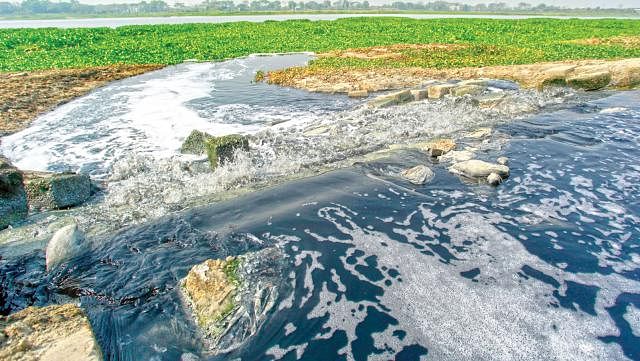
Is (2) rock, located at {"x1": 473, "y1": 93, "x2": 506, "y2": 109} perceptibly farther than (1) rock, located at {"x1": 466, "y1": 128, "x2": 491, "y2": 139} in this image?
Yes

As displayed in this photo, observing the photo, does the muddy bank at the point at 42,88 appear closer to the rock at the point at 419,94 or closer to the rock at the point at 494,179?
the rock at the point at 419,94

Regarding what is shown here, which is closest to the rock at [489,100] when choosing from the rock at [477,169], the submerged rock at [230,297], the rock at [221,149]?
the rock at [477,169]

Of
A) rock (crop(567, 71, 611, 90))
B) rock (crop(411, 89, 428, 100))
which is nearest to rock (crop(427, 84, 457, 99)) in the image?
rock (crop(411, 89, 428, 100))

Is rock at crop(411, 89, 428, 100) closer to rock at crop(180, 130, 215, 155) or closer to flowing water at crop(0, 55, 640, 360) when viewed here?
flowing water at crop(0, 55, 640, 360)

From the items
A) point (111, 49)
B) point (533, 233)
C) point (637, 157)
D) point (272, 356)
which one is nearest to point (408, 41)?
point (111, 49)

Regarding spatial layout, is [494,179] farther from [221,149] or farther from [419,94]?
[419,94]

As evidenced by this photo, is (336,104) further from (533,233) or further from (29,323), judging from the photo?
(29,323)

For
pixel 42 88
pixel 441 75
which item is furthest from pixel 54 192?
pixel 441 75
